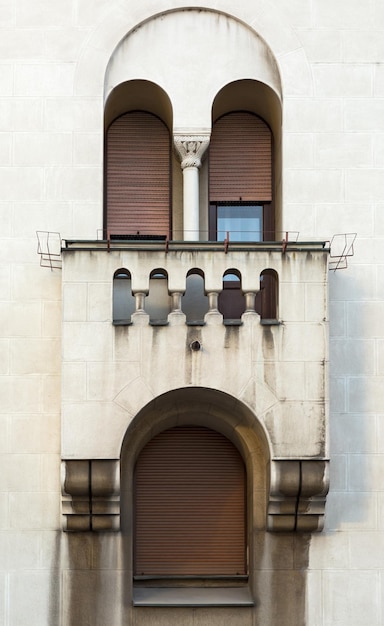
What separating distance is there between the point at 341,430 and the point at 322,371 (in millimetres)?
1141

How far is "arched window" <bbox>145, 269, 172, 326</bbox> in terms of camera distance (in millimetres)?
15984

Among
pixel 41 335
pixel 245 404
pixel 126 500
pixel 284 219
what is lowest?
pixel 126 500

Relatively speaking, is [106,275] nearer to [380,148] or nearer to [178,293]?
[178,293]

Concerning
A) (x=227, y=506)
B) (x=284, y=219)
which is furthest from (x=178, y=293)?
(x=227, y=506)

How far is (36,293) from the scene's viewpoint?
1595 cm

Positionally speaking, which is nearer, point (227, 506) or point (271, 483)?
point (271, 483)

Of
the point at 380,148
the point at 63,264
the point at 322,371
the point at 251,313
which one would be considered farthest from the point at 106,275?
the point at 380,148

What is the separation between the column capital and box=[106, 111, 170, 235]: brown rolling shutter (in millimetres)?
585

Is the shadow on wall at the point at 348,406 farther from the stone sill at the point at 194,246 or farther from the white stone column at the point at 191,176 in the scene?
the white stone column at the point at 191,176

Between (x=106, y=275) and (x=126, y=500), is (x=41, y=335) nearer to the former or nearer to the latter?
(x=106, y=275)

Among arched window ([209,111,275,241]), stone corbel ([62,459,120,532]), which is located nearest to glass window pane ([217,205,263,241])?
arched window ([209,111,275,241])

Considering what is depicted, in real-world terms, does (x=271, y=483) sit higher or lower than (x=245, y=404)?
lower

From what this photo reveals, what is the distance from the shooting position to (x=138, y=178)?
17.0m

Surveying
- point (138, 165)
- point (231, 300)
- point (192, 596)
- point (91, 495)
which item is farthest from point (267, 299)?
point (192, 596)
